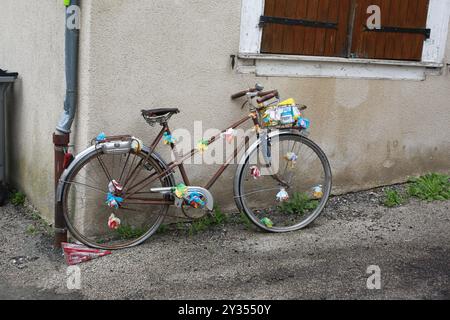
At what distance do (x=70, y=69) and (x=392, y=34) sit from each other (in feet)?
10.1

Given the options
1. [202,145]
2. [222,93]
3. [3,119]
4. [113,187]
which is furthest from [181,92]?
[3,119]

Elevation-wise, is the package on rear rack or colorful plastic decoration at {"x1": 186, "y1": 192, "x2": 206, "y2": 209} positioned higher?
the package on rear rack

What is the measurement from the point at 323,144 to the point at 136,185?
1.90 m

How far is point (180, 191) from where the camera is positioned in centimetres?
470

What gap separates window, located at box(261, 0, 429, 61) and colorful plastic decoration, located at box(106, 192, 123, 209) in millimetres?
1816

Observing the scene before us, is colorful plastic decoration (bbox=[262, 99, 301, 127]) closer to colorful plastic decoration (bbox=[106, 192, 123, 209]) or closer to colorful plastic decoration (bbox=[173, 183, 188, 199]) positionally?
colorful plastic decoration (bbox=[173, 183, 188, 199])

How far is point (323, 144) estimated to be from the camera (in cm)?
565

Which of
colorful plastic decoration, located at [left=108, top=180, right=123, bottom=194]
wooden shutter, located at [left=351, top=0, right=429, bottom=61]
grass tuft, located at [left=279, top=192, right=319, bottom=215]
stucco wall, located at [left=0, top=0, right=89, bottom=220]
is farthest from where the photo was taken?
wooden shutter, located at [left=351, top=0, right=429, bottom=61]

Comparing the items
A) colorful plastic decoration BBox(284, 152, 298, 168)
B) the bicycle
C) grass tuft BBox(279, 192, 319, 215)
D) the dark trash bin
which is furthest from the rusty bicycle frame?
the dark trash bin

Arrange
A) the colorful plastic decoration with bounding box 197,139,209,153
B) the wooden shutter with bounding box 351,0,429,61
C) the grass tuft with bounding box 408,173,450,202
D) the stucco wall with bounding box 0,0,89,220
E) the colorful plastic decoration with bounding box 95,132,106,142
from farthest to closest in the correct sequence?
the grass tuft with bounding box 408,173,450,202
the wooden shutter with bounding box 351,0,429,61
the stucco wall with bounding box 0,0,89,220
the colorful plastic decoration with bounding box 197,139,209,153
the colorful plastic decoration with bounding box 95,132,106,142

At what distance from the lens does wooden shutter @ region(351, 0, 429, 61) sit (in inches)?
221
